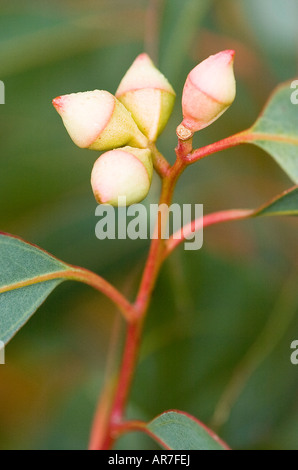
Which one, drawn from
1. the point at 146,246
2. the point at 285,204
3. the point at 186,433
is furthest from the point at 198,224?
the point at 146,246

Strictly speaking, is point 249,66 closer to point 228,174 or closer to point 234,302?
point 228,174

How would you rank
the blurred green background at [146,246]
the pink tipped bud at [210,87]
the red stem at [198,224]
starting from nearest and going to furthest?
the pink tipped bud at [210,87]
the red stem at [198,224]
the blurred green background at [146,246]

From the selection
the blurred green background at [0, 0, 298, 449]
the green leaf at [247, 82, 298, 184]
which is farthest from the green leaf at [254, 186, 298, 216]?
the blurred green background at [0, 0, 298, 449]

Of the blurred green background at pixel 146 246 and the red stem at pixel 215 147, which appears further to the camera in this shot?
the blurred green background at pixel 146 246

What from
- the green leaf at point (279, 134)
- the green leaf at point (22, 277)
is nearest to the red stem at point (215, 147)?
the green leaf at point (279, 134)

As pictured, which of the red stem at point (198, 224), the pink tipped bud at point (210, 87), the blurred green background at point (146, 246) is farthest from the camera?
the blurred green background at point (146, 246)

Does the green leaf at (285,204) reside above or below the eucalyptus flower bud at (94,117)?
below

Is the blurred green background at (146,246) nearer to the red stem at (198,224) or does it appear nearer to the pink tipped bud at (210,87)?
the red stem at (198,224)

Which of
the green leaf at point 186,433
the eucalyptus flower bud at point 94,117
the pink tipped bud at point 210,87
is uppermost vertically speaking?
the pink tipped bud at point 210,87
